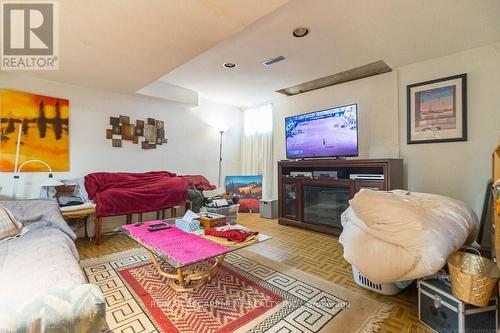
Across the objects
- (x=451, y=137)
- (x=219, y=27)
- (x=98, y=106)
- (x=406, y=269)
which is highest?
(x=219, y=27)

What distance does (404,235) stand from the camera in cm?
134

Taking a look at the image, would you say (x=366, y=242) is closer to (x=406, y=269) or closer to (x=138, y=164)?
(x=406, y=269)

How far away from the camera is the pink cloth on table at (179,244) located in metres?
1.41

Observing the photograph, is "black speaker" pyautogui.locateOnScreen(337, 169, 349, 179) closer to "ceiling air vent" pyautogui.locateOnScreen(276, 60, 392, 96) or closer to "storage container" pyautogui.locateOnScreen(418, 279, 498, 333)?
"ceiling air vent" pyautogui.locateOnScreen(276, 60, 392, 96)

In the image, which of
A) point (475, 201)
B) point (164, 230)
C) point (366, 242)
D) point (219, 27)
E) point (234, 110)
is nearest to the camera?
point (366, 242)

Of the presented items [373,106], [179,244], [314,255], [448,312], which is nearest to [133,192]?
[179,244]

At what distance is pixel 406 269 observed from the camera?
4.38ft

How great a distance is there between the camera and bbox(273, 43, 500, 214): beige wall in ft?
7.97

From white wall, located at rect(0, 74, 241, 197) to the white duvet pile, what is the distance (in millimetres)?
3252

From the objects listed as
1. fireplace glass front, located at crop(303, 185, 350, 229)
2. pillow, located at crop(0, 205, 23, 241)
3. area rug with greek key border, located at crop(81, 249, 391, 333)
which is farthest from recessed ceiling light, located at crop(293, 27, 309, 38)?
pillow, located at crop(0, 205, 23, 241)

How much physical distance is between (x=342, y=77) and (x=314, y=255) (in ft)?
7.96

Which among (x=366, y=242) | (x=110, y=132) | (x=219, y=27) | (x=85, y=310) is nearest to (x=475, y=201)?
(x=366, y=242)

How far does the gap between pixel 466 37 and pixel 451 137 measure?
3.29ft

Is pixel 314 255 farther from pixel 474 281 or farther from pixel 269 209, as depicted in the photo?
pixel 269 209
